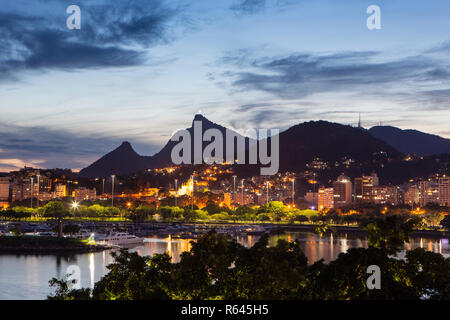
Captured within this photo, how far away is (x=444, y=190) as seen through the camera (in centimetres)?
8788

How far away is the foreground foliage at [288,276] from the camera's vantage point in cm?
791

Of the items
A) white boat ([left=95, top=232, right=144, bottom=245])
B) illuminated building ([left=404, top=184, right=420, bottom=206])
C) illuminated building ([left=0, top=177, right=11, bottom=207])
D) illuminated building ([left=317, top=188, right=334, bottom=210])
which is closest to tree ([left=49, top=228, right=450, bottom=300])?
white boat ([left=95, top=232, right=144, bottom=245])

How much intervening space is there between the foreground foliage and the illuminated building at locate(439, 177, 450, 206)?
84.5m

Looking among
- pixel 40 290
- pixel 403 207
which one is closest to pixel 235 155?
pixel 403 207

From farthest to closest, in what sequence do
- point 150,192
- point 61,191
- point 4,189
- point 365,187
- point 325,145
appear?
point 325,145 → point 150,192 → point 61,191 → point 4,189 → point 365,187

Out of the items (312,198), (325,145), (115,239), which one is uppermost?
(325,145)

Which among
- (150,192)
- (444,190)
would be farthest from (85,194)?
(444,190)

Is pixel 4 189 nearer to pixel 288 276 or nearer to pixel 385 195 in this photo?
pixel 385 195

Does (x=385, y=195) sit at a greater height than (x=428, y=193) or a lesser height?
lesser

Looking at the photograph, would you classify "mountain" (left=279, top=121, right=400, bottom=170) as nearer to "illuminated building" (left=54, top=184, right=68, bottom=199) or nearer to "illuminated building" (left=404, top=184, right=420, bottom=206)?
"illuminated building" (left=404, top=184, right=420, bottom=206)

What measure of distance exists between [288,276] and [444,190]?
87194 mm

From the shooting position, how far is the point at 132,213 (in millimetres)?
63344

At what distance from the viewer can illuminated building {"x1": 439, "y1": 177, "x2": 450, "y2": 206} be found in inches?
3440

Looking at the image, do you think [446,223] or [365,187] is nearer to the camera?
[446,223]
